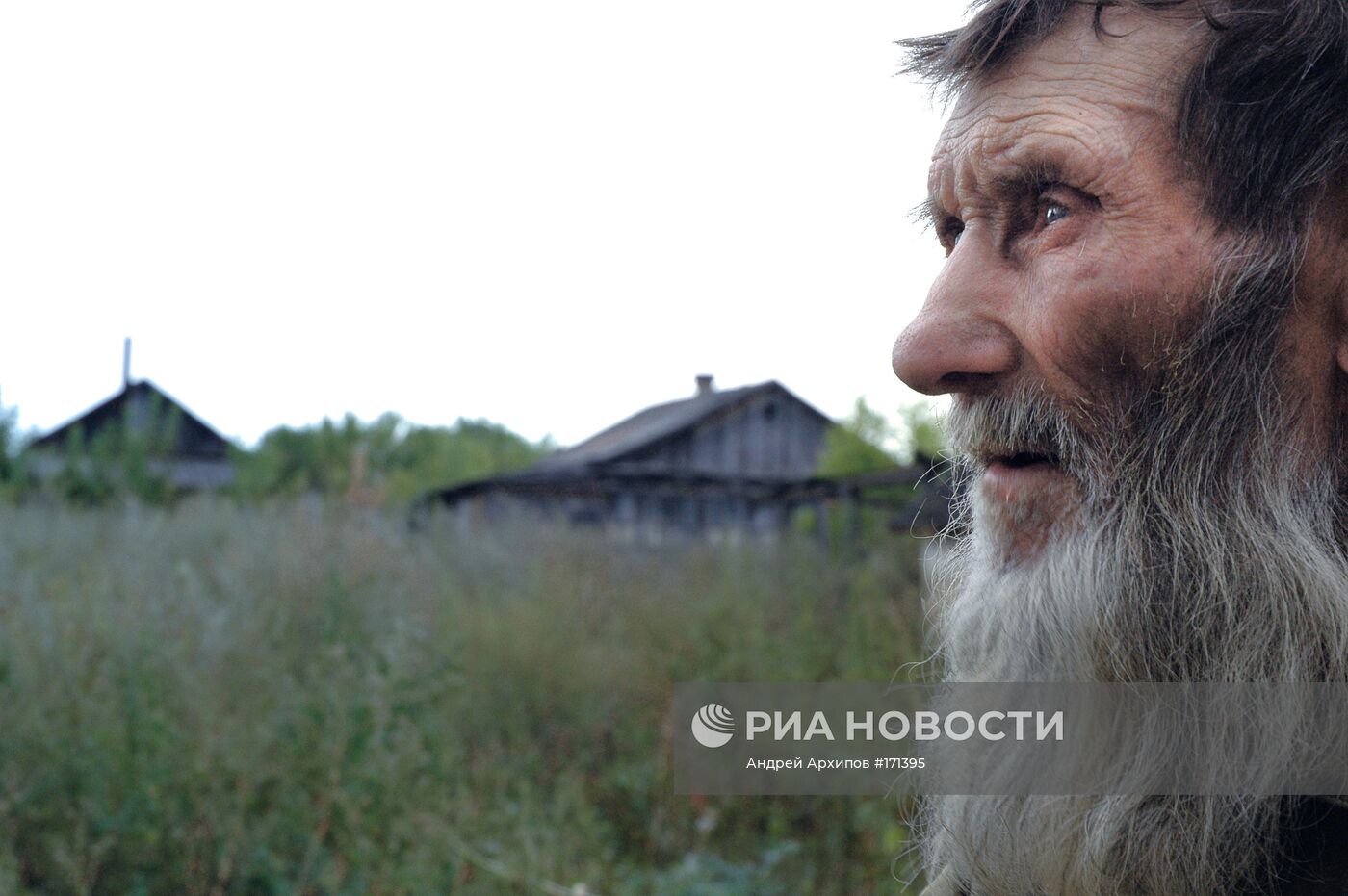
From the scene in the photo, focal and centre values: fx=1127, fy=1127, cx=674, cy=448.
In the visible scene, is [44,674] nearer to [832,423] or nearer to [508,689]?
[508,689]

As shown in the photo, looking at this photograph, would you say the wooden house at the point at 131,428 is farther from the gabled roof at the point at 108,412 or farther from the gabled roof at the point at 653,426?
the gabled roof at the point at 653,426

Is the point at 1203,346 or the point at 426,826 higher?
the point at 1203,346

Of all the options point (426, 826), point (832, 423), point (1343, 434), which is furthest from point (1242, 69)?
point (832, 423)

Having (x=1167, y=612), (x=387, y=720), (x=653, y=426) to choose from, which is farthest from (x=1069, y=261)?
(x=653, y=426)

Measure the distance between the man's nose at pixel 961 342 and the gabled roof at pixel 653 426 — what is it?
14755 millimetres

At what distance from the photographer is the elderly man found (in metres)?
1.22

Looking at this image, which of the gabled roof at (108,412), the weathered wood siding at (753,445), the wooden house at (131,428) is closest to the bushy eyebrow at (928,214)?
the wooden house at (131,428)

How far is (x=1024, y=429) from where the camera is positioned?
4.41 feet

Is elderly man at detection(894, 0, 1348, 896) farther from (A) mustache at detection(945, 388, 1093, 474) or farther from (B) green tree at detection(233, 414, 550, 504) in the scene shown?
(B) green tree at detection(233, 414, 550, 504)

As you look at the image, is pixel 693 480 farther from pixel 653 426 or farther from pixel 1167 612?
pixel 1167 612

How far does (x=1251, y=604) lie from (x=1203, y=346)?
0.96ft

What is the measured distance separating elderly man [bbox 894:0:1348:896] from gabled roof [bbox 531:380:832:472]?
1476 cm

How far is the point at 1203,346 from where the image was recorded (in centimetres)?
126

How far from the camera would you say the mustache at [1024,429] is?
132cm
